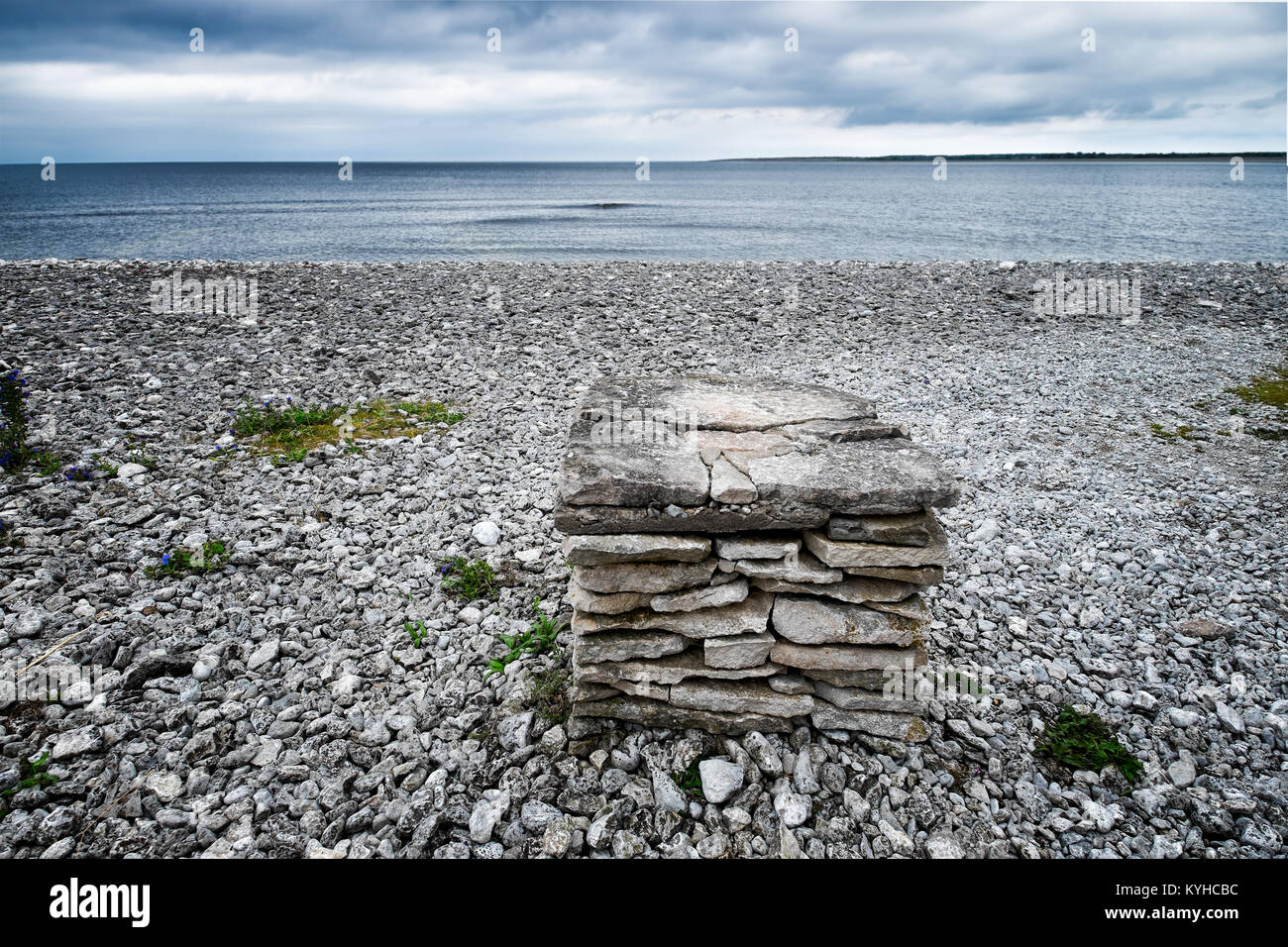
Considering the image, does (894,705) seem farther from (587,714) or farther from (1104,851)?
(587,714)

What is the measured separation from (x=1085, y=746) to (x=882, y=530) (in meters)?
2.14

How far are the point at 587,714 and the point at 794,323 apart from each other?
12310 millimetres

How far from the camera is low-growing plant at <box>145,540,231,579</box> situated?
20.0 ft

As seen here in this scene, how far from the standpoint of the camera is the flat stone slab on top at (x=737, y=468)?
13.0 ft

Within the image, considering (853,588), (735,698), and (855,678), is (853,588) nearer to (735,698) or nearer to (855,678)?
(855,678)

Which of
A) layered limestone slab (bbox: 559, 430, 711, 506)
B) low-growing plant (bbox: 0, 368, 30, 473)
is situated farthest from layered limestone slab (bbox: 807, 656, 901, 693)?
low-growing plant (bbox: 0, 368, 30, 473)

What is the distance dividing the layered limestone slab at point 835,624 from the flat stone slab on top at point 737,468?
0.53 metres

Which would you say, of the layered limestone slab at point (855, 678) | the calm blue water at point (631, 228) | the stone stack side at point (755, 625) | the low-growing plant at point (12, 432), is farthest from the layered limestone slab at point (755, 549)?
the calm blue water at point (631, 228)

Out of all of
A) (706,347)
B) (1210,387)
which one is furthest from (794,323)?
(1210,387)

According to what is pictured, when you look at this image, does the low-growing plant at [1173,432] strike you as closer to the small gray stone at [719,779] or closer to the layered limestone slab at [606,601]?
the small gray stone at [719,779]

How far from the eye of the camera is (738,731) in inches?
173

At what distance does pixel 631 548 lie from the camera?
13.2 feet

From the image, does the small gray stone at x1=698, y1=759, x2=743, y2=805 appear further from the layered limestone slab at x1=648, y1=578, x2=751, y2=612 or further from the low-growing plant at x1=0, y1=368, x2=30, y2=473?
the low-growing plant at x1=0, y1=368, x2=30, y2=473
